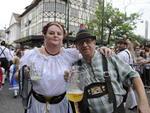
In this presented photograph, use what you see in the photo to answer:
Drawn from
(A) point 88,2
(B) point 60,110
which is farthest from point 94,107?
(A) point 88,2

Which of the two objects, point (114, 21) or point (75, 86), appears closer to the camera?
point (75, 86)

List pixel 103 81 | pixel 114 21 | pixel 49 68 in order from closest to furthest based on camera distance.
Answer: pixel 103 81
pixel 49 68
pixel 114 21

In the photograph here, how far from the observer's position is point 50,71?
12.1 feet

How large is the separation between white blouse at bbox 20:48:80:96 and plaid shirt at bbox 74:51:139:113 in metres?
0.44

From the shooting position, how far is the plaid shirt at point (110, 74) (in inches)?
127

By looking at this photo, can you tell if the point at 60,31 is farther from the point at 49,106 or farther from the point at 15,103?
the point at 15,103

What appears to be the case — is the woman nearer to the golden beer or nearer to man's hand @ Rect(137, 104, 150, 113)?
the golden beer

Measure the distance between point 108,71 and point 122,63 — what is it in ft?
0.49

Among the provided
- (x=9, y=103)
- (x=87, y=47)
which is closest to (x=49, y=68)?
(x=87, y=47)

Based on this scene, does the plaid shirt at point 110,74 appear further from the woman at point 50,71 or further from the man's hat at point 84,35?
the woman at point 50,71

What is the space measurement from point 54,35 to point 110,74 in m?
0.72

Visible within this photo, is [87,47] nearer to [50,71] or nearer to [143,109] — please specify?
[50,71]

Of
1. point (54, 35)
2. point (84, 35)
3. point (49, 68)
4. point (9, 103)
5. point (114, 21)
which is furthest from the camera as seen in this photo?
point (114, 21)

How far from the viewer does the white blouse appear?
3.61m
